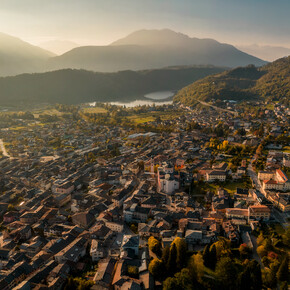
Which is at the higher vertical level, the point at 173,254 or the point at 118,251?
the point at 173,254

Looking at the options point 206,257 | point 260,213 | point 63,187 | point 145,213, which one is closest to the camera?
point 206,257

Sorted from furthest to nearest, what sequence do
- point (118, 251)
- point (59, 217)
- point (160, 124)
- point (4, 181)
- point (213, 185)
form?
point (160, 124)
point (4, 181)
point (213, 185)
point (59, 217)
point (118, 251)

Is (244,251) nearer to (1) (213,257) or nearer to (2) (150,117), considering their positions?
(1) (213,257)

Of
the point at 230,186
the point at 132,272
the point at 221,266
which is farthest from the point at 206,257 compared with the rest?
the point at 230,186

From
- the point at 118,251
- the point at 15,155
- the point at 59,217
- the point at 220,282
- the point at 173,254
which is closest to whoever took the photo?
the point at 220,282

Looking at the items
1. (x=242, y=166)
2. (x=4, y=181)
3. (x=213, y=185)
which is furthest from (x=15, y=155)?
(x=242, y=166)

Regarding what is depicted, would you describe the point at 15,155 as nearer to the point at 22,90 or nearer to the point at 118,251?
the point at 118,251

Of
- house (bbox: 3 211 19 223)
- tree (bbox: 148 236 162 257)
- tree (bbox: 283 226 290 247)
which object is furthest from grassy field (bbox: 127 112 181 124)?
tree (bbox: 283 226 290 247)
